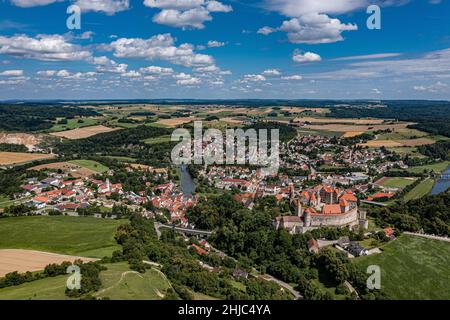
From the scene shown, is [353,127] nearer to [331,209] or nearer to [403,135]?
[403,135]

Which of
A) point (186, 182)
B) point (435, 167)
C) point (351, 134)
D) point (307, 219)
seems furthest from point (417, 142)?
point (307, 219)

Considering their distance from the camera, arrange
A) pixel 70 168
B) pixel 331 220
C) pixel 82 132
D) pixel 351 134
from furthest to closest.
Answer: pixel 82 132
pixel 351 134
pixel 70 168
pixel 331 220

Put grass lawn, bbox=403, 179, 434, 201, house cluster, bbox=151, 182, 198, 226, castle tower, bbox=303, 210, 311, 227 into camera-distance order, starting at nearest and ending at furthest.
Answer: castle tower, bbox=303, 210, 311, 227, house cluster, bbox=151, 182, 198, 226, grass lawn, bbox=403, 179, 434, 201

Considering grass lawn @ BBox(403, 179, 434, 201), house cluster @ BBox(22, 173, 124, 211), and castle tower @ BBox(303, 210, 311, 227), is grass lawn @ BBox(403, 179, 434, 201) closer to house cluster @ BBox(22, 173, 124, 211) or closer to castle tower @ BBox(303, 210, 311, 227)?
castle tower @ BBox(303, 210, 311, 227)

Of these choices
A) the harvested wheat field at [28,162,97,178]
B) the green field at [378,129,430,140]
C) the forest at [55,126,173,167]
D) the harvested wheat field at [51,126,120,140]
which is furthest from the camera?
the harvested wheat field at [51,126,120,140]

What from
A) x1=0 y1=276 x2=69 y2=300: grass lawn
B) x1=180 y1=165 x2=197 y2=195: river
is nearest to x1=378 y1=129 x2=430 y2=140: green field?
x1=180 y1=165 x2=197 y2=195: river
